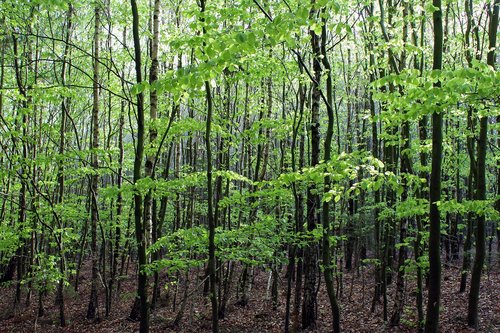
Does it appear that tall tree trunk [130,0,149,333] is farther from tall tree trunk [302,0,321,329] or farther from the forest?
tall tree trunk [302,0,321,329]

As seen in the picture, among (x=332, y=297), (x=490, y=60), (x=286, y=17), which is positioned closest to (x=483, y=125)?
(x=490, y=60)

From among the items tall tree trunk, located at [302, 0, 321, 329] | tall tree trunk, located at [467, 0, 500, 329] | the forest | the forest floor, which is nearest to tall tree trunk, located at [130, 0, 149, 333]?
the forest

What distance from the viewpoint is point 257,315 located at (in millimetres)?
13531

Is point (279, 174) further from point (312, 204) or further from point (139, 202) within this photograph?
point (139, 202)

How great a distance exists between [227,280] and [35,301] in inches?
441

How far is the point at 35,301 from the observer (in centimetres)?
1856

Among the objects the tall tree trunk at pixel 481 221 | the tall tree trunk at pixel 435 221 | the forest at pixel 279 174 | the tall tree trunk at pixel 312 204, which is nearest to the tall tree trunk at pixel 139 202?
the forest at pixel 279 174

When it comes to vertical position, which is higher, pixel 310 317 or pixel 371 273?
pixel 310 317

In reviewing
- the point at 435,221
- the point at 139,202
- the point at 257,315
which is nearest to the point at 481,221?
the point at 435,221

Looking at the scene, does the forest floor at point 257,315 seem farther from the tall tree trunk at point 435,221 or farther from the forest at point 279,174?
the tall tree trunk at point 435,221

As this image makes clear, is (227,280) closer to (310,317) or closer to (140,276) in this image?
(310,317)

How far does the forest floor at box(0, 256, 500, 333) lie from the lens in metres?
11.4

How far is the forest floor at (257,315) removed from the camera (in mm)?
11430

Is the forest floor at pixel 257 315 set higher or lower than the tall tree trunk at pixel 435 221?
lower
